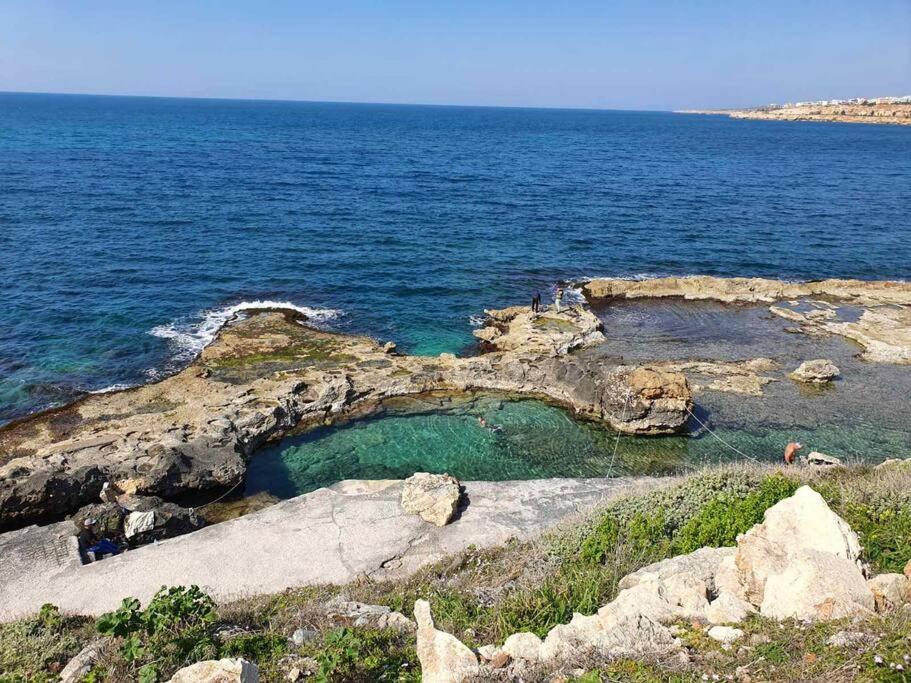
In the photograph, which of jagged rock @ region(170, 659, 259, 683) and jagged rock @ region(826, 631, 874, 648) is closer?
jagged rock @ region(826, 631, 874, 648)

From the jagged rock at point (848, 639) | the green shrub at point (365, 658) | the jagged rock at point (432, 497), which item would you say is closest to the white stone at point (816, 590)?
the jagged rock at point (848, 639)

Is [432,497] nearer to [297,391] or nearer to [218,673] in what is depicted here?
[218,673]

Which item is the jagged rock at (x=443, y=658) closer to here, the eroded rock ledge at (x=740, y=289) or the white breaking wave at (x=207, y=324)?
the white breaking wave at (x=207, y=324)

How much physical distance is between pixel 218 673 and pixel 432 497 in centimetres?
893

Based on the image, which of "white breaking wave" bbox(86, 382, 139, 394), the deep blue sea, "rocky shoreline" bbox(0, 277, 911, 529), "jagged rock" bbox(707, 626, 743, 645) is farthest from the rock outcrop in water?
"jagged rock" bbox(707, 626, 743, 645)

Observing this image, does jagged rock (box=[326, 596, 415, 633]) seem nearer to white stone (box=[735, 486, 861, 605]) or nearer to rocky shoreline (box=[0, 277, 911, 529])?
white stone (box=[735, 486, 861, 605])

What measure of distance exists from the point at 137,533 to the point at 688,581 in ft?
46.1

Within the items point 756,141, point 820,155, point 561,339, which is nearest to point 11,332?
point 561,339

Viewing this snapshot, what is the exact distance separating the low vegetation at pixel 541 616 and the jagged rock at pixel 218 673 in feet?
2.93

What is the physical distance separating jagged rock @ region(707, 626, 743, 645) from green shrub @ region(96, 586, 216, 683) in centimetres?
751

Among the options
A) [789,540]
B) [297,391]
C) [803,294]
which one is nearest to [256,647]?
[789,540]

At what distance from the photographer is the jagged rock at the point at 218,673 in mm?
7445

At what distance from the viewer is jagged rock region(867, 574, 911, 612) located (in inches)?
304

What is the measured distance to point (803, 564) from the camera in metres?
8.30
